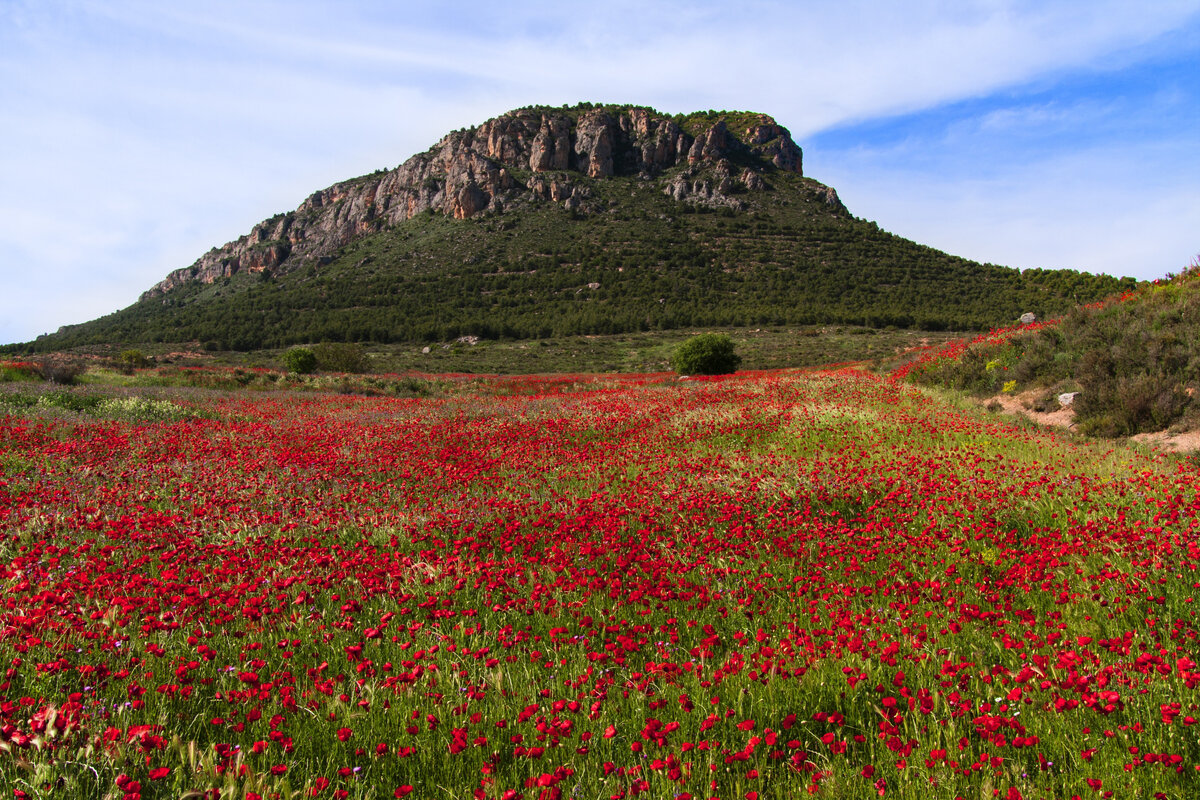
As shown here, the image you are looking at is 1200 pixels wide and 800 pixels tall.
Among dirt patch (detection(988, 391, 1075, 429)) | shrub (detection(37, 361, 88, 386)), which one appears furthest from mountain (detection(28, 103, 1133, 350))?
dirt patch (detection(988, 391, 1075, 429))

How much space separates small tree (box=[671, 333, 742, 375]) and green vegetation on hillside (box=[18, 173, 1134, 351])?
3823cm

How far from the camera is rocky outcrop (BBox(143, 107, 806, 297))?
345 feet

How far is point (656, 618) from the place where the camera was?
383 cm

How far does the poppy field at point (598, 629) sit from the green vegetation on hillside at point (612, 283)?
63219mm

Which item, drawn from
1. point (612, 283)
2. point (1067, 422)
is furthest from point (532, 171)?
point (1067, 422)

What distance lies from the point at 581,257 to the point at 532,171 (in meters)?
37.3

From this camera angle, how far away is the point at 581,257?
8856 centimetres

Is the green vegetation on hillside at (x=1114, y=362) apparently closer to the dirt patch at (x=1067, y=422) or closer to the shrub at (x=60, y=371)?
the dirt patch at (x=1067, y=422)

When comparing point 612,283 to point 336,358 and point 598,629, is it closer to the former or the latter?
point 336,358

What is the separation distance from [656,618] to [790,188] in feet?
371

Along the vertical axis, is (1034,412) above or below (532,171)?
below

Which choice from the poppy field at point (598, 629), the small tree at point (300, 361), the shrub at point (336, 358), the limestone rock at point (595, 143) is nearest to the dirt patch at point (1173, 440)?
the poppy field at point (598, 629)

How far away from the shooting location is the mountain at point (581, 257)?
236 ft

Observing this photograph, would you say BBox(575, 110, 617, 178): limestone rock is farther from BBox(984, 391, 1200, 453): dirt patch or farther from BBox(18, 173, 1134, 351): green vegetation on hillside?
BBox(984, 391, 1200, 453): dirt patch
